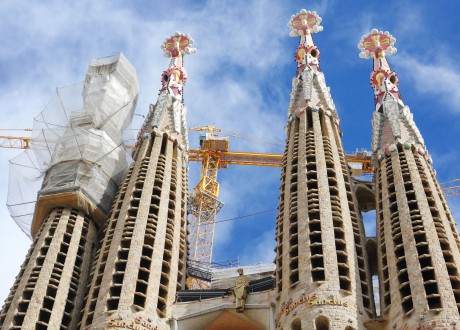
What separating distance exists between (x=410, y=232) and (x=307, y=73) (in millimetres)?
19373

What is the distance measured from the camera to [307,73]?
62.8 m

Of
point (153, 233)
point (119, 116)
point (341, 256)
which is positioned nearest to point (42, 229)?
point (153, 233)

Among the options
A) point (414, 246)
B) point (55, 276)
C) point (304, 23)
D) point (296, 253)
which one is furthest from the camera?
point (304, 23)

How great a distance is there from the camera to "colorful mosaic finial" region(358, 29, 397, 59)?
6575 centimetres

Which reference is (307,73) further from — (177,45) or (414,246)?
(414,246)

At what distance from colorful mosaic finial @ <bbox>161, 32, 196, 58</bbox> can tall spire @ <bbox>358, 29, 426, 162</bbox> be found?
38.3ft

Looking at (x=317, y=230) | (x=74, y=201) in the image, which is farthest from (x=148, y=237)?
(x=317, y=230)

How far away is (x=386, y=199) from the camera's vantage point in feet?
164

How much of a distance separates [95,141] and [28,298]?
12736 mm

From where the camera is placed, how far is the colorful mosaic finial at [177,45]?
229ft

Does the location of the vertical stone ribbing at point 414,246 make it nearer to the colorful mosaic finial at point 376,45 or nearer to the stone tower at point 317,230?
the stone tower at point 317,230

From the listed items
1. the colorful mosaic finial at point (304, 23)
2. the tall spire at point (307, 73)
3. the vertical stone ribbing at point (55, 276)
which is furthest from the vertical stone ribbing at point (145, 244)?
the colorful mosaic finial at point (304, 23)

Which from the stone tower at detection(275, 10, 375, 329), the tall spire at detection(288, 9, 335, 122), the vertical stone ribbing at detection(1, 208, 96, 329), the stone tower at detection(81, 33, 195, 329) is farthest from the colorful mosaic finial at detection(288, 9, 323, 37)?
the vertical stone ribbing at detection(1, 208, 96, 329)

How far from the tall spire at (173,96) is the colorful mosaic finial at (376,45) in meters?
11.6
